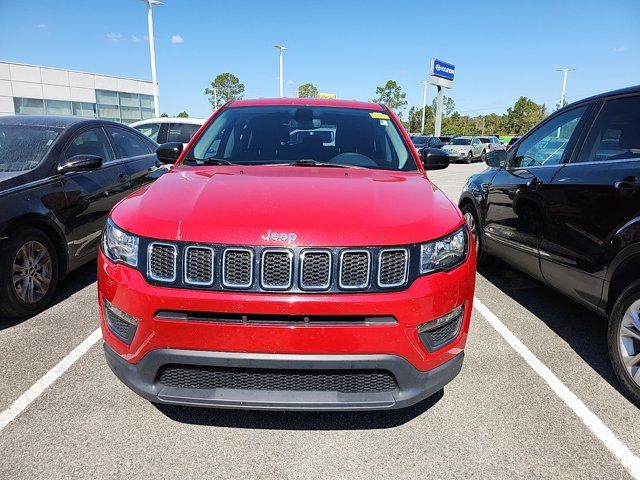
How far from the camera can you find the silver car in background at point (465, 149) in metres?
29.0

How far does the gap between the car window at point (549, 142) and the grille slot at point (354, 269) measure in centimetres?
242

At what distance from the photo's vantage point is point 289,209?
214 centimetres

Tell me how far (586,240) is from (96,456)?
10.2 feet

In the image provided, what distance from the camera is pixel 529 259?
12.5 ft

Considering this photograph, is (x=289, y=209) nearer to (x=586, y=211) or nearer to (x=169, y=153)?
(x=169, y=153)

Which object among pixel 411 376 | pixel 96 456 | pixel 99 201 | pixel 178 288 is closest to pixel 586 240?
pixel 411 376

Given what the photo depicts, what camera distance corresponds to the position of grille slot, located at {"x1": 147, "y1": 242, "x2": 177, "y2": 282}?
6.59 feet

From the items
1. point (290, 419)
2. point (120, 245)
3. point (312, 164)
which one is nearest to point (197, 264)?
point (120, 245)

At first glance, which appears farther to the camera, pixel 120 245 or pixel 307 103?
pixel 307 103

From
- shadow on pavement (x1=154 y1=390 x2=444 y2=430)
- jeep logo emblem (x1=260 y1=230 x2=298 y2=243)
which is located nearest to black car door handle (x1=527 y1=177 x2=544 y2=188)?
shadow on pavement (x1=154 y1=390 x2=444 y2=430)

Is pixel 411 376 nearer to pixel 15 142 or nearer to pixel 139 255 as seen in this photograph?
pixel 139 255

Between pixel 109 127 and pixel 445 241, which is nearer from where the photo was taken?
pixel 445 241

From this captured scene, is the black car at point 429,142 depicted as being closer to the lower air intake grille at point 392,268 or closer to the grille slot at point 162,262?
the lower air intake grille at point 392,268

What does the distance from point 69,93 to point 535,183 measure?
4205 cm
